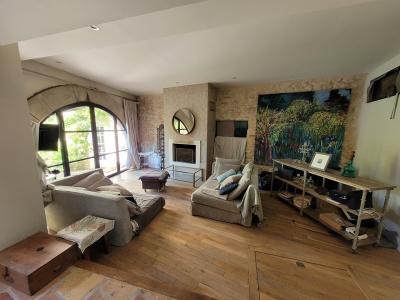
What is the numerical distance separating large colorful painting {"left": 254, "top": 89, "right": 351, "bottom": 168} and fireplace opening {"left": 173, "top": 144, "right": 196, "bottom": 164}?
1.83m

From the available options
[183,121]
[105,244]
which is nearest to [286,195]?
[183,121]

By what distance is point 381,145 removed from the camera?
2.63 m

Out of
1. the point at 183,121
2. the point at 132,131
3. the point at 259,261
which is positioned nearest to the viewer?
the point at 259,261

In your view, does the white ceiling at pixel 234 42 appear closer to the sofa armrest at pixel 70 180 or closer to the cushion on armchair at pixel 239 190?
the sofa armrest at pixel 70 180

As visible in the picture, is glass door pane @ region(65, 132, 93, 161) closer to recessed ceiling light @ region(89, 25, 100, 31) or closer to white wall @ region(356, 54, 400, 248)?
recessed ceiling light @ region(89, 25, 100, 31)

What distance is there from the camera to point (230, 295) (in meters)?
1.52

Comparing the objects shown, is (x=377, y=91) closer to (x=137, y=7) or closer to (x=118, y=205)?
(x=137, y=7)

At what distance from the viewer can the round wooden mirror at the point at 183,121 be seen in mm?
4523

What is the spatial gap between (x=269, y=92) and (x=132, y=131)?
4630 millimetres

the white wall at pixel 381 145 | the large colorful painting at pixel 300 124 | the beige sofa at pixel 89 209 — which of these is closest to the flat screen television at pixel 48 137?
the beige sofa at pixel 89 209

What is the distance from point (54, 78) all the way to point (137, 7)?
12.2 ft

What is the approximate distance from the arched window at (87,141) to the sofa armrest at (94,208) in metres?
1.79

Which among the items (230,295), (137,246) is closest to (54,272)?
(137,246)

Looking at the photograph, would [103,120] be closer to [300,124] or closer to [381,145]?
[300,124]
